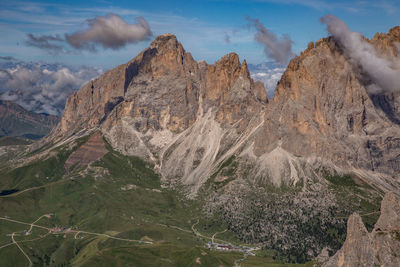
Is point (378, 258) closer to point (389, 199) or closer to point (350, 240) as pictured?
point (350, 240)

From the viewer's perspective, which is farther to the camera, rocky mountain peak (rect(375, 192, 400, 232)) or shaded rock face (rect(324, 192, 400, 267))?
rocky mountain peak (rect(375, 192, 400, 232))

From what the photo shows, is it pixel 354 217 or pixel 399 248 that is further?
pixel 354 217

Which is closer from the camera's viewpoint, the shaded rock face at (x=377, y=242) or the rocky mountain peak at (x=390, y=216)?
the shaded rock face at (x=377, y=242)

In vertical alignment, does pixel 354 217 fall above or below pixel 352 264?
above

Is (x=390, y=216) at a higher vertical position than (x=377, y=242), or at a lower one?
higher

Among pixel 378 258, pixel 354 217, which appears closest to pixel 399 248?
pixel 378 258

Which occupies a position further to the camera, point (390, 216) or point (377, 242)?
point (390, 216)

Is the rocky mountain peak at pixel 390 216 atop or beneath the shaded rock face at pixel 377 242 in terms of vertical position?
atop

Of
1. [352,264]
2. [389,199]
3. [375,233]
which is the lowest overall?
[352,264]
